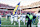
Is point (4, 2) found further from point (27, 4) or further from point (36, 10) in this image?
point (36, 10)

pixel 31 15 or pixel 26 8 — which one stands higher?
pixel 26 8

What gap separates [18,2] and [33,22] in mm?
879

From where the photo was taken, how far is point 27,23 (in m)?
2.29

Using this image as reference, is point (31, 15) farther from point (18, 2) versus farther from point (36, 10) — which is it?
point (18, 2)

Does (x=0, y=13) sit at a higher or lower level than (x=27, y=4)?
lower

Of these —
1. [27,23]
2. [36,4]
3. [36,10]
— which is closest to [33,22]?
[27,23]

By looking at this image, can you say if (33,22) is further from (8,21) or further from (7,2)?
(7,2)

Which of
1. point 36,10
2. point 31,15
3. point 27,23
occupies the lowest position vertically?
point 27,23

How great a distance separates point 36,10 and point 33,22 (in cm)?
46

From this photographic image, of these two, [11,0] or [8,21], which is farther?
[8,21]

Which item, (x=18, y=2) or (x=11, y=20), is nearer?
(x=18, y=2)

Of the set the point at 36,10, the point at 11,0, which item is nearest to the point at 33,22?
the point at 36,10

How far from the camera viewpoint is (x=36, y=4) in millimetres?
2084

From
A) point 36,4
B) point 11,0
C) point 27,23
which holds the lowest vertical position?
point 27,23
